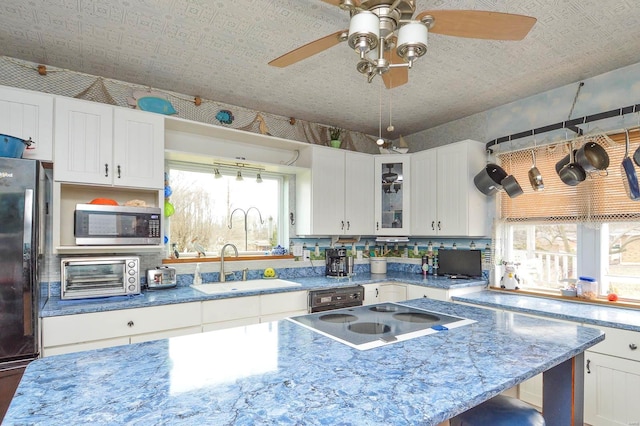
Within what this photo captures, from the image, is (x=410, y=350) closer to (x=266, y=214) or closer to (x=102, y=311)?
(x=102, y=311)

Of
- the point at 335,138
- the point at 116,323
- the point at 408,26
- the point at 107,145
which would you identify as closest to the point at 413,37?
the point at 408,26

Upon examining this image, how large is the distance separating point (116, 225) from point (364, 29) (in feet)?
7.09

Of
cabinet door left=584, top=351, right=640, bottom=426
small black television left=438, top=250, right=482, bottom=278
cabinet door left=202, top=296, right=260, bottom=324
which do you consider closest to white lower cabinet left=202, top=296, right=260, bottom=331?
cabinet door left=202, top=296, right=260, bottom=324

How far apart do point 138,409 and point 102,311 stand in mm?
1635

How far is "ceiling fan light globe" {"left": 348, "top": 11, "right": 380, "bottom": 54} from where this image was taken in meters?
1.28

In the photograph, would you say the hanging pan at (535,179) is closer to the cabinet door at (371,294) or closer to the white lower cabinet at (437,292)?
the white lower cabinet at (437,292)

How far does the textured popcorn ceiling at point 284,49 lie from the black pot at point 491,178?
63cm

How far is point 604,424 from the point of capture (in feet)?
7.47

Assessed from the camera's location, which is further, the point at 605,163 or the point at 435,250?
the point at 435,250

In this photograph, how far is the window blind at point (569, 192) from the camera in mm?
2676

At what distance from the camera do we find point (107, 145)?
2545 millimetres

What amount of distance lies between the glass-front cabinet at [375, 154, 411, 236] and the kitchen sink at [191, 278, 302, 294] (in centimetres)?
128

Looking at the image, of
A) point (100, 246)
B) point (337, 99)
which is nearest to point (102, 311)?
point (100, 246)

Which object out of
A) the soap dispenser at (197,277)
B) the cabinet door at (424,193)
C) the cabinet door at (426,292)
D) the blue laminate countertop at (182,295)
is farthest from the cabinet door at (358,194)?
the soap dispenser at (197,277)
